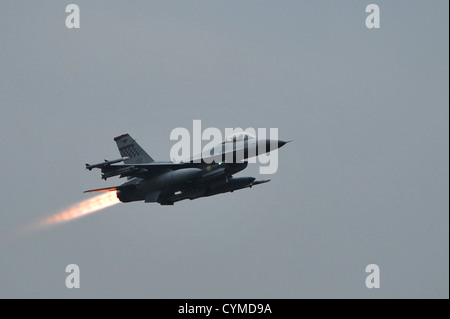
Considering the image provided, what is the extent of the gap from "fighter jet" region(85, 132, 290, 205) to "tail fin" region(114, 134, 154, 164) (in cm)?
103

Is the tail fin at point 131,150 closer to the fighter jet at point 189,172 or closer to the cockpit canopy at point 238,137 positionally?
the fighter jet at point 189,172

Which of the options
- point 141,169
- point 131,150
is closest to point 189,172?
point 141,169

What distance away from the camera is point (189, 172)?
6216 centimetres

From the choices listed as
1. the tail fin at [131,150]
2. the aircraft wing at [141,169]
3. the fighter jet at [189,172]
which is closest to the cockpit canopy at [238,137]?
the fighter jet at [189,172]

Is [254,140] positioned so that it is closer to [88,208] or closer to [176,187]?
[176,187]

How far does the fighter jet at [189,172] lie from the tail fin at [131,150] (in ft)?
3.38

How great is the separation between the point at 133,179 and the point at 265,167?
917 cm

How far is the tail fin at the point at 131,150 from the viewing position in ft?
217
